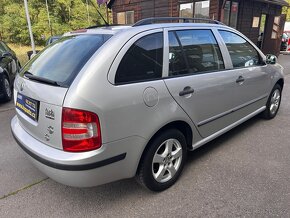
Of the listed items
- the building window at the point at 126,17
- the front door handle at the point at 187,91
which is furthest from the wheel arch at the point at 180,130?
the building window at the point at 126,17

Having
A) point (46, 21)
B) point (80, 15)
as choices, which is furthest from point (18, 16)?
point (80, 15)

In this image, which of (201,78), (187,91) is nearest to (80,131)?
(187,91)

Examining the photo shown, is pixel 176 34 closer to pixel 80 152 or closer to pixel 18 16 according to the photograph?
pixel 80 152

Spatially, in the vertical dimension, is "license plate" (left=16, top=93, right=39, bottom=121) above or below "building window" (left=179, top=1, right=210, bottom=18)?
below

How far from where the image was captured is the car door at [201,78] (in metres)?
2.52

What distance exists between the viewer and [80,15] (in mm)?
28016

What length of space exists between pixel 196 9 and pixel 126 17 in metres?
5.61

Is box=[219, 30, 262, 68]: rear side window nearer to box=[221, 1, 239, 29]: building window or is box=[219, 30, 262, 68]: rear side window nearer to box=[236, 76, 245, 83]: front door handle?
box=[236, 76, 245, 83]: front door handle

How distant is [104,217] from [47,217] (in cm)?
51

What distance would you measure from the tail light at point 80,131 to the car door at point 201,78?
0.82 metres

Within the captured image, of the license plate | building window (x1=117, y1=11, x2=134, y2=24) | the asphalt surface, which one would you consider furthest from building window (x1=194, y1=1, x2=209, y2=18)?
the license plate

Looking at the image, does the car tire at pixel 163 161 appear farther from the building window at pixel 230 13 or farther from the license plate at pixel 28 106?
the building window at pixel 230 13

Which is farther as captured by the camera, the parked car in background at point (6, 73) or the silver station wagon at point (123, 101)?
the parked car in background at point (6, 73)

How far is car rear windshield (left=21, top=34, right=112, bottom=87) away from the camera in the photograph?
209 centimetres
